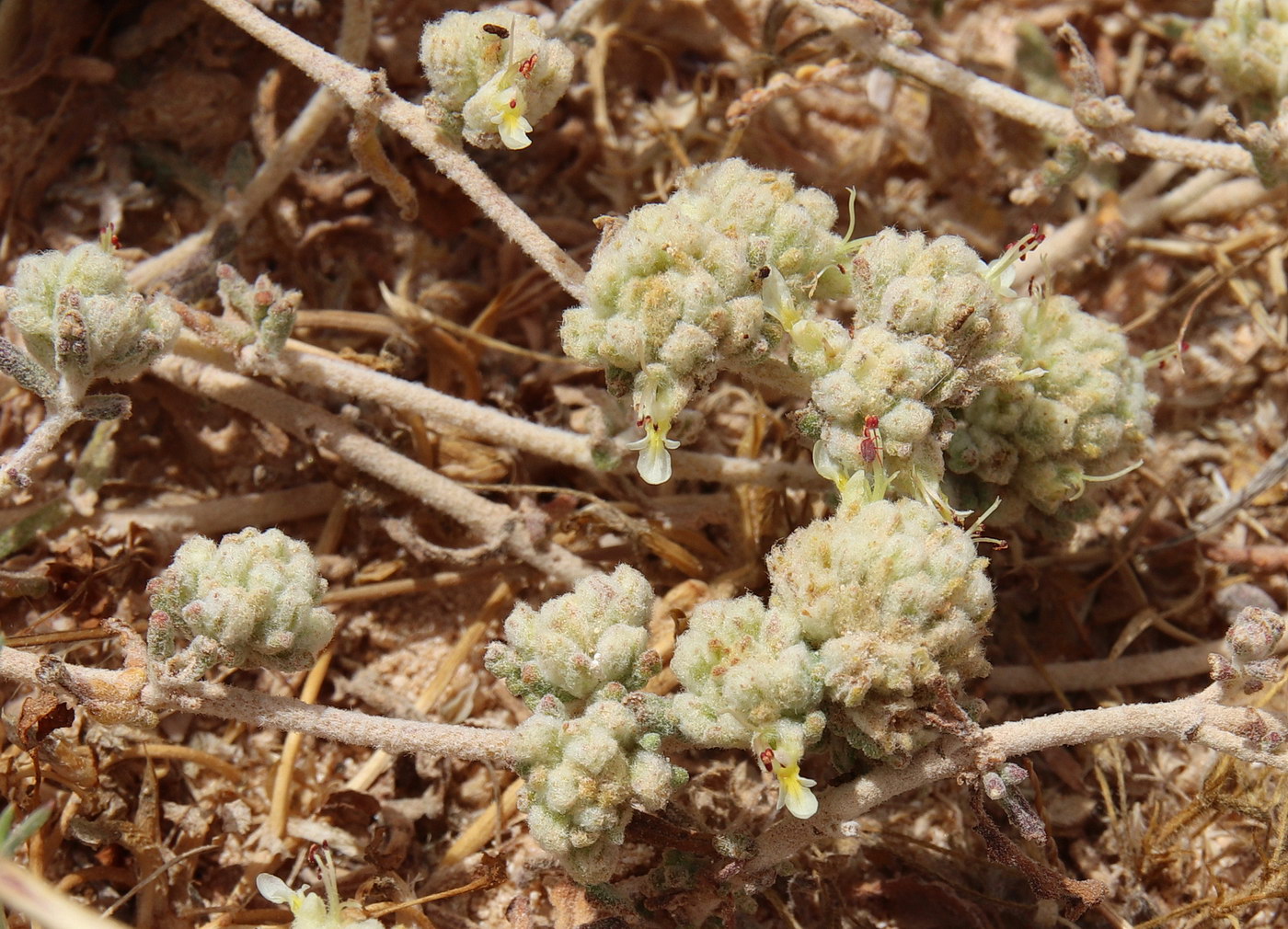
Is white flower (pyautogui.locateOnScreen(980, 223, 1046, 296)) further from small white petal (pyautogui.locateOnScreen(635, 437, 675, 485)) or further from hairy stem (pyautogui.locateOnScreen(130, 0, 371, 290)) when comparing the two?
hairy stem (pyautogui.locateOnScreen(130, 0, 371, 290))

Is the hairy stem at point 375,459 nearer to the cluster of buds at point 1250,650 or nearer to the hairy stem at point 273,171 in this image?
the hairy stem at point 273,171

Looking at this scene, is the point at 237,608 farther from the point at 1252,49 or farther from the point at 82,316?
the point at 1252,49

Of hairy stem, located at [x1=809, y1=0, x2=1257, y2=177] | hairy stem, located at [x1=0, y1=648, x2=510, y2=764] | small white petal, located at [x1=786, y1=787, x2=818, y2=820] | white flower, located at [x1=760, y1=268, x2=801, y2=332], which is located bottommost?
hairy stem, located at [x1=0, y1=648, x2=510, y2=764]

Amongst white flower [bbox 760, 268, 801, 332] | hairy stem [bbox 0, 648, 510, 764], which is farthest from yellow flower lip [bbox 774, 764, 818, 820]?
white flower [bbox 760, 268, 801, 332]

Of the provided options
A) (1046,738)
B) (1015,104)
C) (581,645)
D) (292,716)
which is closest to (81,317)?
(292,716)

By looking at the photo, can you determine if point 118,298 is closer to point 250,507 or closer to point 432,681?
point 250,507

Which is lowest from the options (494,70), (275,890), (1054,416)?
(275,890)

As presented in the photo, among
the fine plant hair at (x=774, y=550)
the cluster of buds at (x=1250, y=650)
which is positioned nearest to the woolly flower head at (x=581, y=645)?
the fine plant hair at (x=774, y=550)
